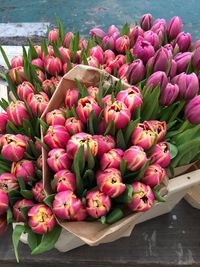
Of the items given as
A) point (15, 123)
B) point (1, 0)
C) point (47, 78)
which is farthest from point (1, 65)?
point (1, 0)

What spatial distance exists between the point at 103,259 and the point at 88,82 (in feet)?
1.25

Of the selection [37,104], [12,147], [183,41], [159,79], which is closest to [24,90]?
[37,104]

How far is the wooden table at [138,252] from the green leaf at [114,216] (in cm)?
22

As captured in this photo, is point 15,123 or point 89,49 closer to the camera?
point 15,123

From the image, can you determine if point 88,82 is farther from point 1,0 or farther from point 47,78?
point 1,0

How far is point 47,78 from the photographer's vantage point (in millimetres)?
839

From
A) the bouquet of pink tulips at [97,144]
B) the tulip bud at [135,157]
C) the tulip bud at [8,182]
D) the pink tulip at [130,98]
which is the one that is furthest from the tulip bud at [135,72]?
the tulip bud at [8,182]

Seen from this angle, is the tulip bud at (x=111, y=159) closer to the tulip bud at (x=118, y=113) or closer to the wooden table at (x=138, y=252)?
the tulip bud at (x=118, y=113)

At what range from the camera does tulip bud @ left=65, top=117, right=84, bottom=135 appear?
613mm

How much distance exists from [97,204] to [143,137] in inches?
5.4

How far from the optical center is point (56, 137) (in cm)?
60

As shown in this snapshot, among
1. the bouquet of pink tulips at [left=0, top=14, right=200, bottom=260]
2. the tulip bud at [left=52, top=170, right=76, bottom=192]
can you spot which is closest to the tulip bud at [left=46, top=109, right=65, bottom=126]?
the bouquet of pink tulips at [left=0, top=14, right=200, bottom=260]

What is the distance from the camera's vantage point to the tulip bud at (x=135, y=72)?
73 cm

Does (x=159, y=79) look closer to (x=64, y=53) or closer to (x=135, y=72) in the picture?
(x=135, y=72)
